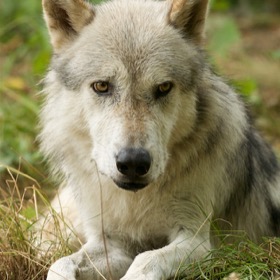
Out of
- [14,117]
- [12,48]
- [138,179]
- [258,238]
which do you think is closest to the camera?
[138,179]

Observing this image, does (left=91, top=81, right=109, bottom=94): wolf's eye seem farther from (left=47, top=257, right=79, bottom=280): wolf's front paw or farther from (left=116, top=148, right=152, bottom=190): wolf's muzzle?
(left=47, top=257, right=79, bottom=280): wolf's front paw

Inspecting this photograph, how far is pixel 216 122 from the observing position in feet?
15.6

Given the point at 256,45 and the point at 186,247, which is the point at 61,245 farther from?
the point at 256,45

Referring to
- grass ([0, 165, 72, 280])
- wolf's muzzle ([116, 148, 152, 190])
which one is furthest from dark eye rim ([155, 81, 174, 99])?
grass ([0, 165, 72, 280])

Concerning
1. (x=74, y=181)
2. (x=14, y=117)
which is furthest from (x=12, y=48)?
(x=74, y=181)

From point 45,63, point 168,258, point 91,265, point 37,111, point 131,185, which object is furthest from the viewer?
point 45,63

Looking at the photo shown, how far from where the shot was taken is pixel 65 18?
473 cm

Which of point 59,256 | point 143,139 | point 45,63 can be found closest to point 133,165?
point 143,139

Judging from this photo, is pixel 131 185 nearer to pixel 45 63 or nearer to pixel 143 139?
pixel 143 139

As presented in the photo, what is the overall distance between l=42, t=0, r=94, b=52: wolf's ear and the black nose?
1.01m

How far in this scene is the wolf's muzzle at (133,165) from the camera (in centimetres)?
405

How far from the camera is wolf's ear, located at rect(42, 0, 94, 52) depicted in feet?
15.2

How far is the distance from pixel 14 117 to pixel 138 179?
4036 millimetres

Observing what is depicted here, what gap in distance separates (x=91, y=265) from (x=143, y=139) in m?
0.97
